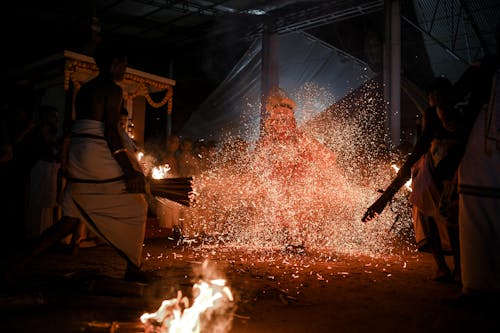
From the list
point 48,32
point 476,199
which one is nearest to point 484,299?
point 476,199

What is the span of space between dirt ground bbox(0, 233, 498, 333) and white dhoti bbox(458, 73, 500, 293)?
31 centimetres

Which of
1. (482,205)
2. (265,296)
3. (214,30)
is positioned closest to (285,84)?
(214,30)

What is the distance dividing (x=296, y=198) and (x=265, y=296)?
3432 mm

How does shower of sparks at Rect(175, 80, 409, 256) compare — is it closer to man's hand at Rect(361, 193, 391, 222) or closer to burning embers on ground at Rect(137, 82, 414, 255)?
burning embers on ground at Rect(137, 82, 414, 255)

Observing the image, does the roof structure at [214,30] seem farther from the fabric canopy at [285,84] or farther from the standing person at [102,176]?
the standing person at [102,176]

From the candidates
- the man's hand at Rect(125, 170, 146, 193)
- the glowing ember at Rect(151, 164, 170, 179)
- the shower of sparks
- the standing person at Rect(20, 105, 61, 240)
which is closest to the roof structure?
the shower of sparks

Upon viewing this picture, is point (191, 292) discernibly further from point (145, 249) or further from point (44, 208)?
point (44, 208)

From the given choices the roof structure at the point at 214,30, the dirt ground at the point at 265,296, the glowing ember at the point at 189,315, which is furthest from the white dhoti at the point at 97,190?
the roof structure at the point at 214,30

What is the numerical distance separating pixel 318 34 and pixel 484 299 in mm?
13718

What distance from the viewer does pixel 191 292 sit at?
4074mm

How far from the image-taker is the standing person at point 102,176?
4.04 meters

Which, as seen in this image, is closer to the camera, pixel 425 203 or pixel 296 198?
pixel 425 203

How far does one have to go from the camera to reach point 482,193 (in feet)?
11.8

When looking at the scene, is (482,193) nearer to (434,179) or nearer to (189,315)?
(434,179)
